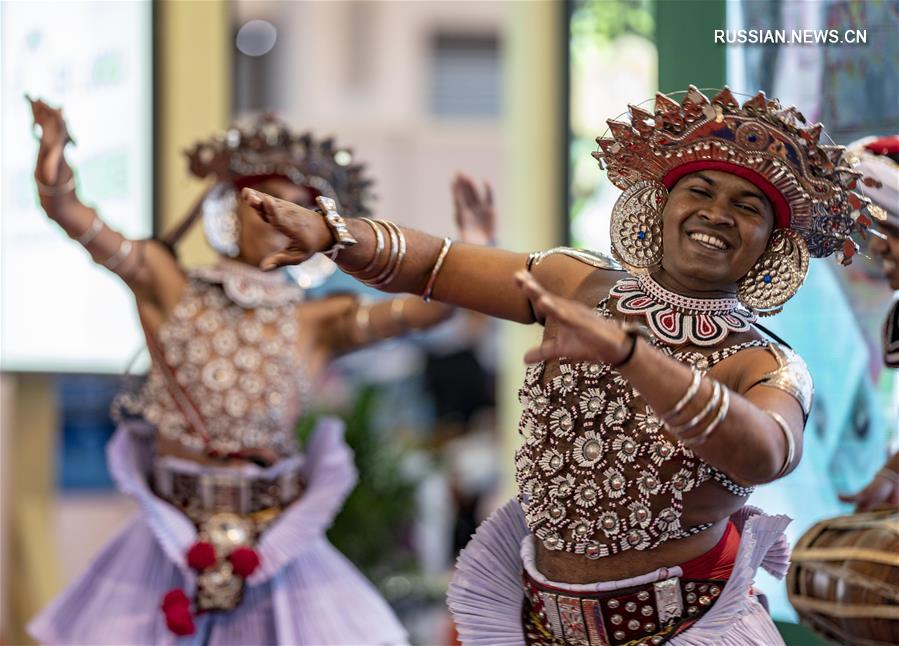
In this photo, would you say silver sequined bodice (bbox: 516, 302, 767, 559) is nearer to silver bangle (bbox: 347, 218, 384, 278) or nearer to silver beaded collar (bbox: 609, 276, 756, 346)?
silver beaded collar (bbox: 609, 276, 756, 346)

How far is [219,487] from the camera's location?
126 inches

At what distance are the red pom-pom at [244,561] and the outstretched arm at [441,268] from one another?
1.07 meters

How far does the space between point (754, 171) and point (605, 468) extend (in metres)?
0.54

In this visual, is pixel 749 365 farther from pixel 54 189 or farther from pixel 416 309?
pixel 54 189

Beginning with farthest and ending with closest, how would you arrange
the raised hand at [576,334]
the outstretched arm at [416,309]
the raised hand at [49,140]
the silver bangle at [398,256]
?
1. the outstretched arm at [416,309]
2. the raised hand at [49,140]
3. the silver bangle at [398,256]
4. the raised hand at [576,334]

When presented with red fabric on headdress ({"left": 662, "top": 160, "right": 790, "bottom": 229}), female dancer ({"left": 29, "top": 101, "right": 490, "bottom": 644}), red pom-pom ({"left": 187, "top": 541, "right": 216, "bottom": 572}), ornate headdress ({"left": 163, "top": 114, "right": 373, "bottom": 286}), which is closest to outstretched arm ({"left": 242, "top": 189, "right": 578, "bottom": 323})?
red fabric on headdress ({"left": 662, "top": 160, "right": 790, "bottom": 229})

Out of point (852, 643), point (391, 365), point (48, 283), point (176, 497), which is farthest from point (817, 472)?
point (391, 365)

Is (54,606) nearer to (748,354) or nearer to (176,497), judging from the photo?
(176,497)

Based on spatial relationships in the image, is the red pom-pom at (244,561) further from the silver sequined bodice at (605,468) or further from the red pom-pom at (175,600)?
the silver sequined bodice at (605,468)

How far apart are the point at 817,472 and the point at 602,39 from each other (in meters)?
2.14

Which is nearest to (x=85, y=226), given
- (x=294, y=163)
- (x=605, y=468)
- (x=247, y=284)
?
(x=247, y=284)

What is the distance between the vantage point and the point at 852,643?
2.30 metres

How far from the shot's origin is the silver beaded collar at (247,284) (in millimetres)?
3258

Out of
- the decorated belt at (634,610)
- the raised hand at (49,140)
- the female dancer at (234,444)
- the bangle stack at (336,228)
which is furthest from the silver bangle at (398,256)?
the raised hand at (49,140)
